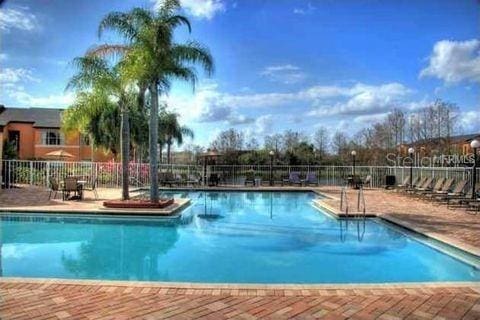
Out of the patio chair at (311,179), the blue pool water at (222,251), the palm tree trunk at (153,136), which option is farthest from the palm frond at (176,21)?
the patio chair at (311,179)

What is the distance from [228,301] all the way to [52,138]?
3579 cm

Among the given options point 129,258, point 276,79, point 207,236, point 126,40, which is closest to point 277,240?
point 207,236

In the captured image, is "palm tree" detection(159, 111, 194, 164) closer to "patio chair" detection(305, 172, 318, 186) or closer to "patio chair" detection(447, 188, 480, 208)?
"patio chair" detection(305, 172, 318, 186)

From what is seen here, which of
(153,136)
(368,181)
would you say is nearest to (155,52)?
(153,136)

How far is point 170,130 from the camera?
34.5 metres

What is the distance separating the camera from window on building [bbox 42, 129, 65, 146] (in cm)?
3691

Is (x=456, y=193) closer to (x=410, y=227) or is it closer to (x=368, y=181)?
(x=410, y=227)

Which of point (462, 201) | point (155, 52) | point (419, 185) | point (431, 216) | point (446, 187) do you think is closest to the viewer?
point (431, 216)

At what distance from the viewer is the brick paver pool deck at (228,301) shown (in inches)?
167

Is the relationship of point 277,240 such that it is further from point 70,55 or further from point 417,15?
point 70,55

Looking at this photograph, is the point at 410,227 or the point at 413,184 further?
the point at 413,184

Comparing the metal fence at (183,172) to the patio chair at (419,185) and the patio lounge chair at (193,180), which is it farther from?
the patio chair at (419,185)

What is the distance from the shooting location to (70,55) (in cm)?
1358

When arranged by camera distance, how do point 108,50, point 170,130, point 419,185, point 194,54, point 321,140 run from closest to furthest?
point 194,54, point 108,50, point 419,185, point 170,130, point 321,140
